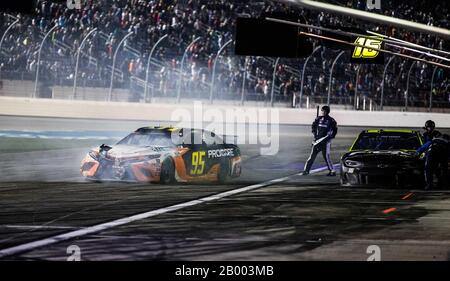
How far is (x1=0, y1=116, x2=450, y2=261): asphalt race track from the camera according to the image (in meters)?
9.15

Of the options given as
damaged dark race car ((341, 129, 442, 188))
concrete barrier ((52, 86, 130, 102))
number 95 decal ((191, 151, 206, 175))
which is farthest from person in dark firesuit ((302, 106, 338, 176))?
concrete barrier ((52, 86, 130, 102))

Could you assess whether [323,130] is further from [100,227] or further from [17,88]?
[17,88]

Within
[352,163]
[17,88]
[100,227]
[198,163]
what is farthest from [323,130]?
[17,88]

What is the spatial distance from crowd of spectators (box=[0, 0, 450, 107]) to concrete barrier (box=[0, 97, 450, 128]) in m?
0.85

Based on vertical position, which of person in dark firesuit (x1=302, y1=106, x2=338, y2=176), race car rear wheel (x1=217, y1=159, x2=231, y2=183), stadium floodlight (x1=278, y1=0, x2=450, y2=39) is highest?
stadium floodlight (x1=278, y1=0, x2=450, y2=39)

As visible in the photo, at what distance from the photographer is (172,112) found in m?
39.6

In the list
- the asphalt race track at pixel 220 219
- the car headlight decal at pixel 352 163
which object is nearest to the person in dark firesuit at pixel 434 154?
the asphalt race track at pixel 220 219

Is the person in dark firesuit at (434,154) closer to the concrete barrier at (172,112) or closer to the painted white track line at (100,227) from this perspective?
the painted white track line at (100,227)

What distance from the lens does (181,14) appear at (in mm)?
49562

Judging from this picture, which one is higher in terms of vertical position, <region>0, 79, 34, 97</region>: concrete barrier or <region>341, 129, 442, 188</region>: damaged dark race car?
<region>0, 79, 34, 97</region>: concrete barrier

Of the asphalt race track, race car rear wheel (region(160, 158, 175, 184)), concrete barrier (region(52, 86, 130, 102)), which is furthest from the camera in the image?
concrete barrier (region(52, 86, 130, 102))

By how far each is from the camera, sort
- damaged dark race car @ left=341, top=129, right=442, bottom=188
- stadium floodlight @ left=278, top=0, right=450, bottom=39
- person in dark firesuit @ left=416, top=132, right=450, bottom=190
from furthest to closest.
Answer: damaged dark race car @ left=341, top=129, right=442, bottom=188 < person in dark firesuit @ left=416, top=132, right=450, bottom=190 < stadium floodlight @ left=278, top=0, right=450, bottom=39

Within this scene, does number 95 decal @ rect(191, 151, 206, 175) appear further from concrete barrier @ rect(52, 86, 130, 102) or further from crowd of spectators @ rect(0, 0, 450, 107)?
concrete barrier @ rect(52, 86, 130, 102)
